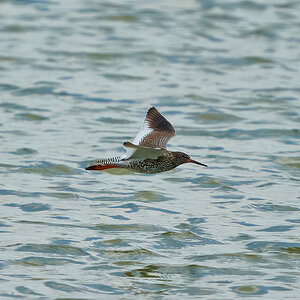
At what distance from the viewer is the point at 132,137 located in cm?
1395

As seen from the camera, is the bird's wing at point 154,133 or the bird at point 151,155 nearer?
the bird at point 151,155

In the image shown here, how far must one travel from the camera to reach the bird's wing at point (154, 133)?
10.3m

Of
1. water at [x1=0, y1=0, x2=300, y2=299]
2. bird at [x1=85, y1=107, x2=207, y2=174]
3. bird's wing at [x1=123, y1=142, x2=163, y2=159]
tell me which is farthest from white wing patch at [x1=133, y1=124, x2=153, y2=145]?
water at [x1=0, y1=0, x2=300, y2=299]

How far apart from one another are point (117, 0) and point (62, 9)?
2047 mm

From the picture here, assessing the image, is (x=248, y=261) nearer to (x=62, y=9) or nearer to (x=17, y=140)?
(x=17, y=140)

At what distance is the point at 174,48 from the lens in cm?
2005

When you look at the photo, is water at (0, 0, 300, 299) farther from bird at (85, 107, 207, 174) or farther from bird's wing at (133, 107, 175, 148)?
bird's wing at (133, 107, 175, 148)

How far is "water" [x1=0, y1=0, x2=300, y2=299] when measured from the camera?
8.38 meters

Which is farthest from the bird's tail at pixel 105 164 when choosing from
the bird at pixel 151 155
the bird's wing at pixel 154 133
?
the bird's wing at pixel 154 133

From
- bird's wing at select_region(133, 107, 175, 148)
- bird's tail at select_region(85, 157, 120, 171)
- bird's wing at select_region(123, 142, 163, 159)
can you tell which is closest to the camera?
bird's wing at select_region(123, 142, 163, 159)

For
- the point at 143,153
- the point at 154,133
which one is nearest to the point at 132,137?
the point at 154,133

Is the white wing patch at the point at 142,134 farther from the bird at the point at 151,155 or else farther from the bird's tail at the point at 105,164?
the bird's tail at the point at 105,164

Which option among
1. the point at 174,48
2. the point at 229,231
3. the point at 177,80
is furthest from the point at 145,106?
the point at 229,231

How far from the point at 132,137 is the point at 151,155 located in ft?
13.2
